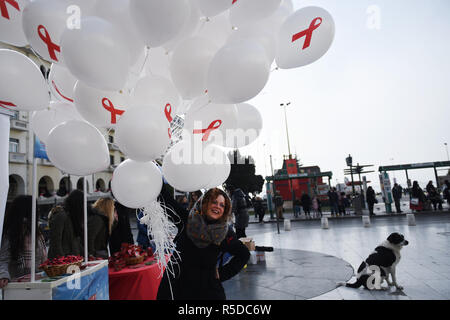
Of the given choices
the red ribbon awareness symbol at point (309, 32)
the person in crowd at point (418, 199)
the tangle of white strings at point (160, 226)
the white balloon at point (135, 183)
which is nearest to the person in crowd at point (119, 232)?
the tangle of white strings at point (160, 226)

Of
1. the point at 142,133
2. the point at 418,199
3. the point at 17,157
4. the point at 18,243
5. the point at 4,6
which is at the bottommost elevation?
the point at 418,199

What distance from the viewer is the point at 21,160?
17312mm

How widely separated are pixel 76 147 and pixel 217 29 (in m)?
1.44

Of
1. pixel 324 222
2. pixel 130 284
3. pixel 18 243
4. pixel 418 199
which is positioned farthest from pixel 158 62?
pixel 418 199

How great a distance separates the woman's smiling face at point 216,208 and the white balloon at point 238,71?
2.60ft

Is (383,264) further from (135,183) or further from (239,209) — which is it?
(135,183)

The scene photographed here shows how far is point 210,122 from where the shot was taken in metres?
1.95

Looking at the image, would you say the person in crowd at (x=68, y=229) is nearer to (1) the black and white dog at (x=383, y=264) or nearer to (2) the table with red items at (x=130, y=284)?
(2) the table with red items at (x=130, y=284)

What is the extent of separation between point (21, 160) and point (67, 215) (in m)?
18.5

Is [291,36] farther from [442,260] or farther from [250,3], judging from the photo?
[442,260]

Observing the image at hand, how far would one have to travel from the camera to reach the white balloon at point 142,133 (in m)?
1.65

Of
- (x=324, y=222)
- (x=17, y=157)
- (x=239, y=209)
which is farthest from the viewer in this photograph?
(x=17, y=157)

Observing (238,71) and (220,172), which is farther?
(220,172)
